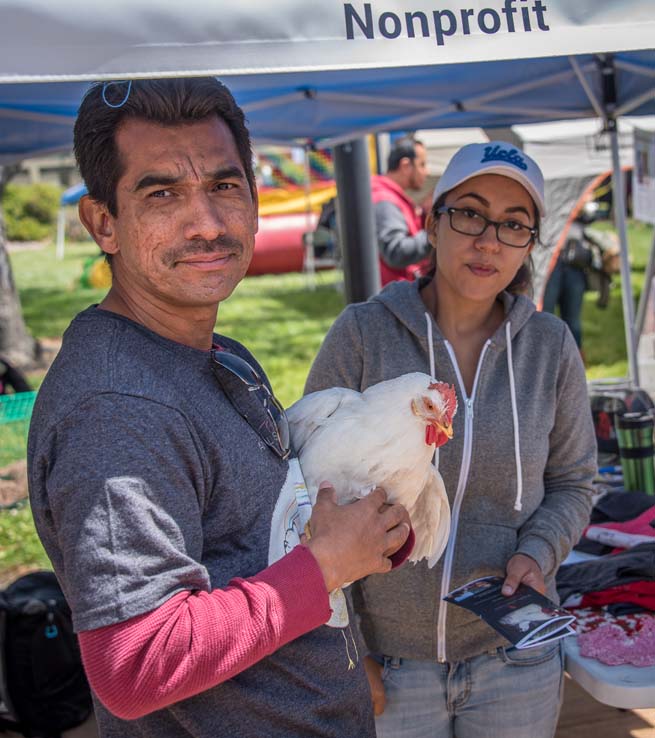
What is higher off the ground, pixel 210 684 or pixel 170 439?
pixel 170 439

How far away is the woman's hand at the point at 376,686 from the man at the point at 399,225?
136 inches

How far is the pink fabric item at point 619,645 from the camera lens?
2.12 m

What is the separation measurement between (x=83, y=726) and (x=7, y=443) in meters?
2.95

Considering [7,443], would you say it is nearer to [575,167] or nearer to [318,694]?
[318,694]

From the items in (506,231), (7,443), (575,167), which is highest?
(575,167)

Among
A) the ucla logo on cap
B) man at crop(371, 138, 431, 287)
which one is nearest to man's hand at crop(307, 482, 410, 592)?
the ucla logo on cap

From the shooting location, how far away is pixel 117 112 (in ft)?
4.09

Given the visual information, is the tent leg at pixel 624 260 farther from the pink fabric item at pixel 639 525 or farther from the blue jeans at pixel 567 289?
the blue jeans at pixel 567 289

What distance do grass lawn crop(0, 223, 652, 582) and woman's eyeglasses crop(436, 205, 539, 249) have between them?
3921mm

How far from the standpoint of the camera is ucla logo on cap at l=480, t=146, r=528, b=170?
2098mm

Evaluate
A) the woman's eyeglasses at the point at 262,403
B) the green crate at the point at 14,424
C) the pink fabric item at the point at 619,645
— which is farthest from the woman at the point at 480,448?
the green crate at the point at 14,424

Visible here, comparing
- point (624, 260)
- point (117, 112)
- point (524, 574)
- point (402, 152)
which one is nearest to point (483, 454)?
point (524, 574)

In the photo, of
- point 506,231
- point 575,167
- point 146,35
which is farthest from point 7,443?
point 575,167

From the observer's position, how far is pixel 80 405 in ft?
3.57
